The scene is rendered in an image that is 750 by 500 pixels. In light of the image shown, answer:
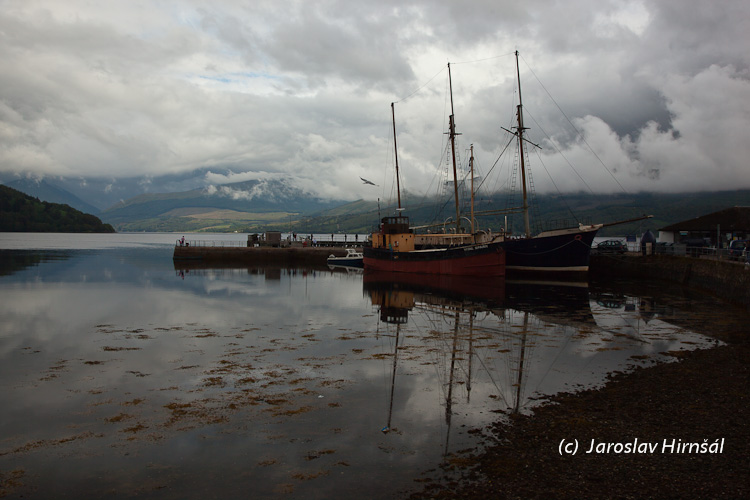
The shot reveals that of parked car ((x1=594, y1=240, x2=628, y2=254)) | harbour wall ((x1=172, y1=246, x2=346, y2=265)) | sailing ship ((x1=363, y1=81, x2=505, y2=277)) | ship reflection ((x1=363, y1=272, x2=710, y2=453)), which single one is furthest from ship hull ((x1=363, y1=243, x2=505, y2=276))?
harbour wall ((x1=172, y1=246, x2=346, y2=265))

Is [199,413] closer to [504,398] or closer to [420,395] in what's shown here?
[420,395]

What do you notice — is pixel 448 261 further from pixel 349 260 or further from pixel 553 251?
pixel 349 260

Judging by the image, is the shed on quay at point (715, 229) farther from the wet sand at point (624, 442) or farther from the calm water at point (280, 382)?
the wet sand at point (624, 442)

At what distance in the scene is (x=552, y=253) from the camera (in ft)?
167

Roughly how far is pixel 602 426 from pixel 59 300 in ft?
124

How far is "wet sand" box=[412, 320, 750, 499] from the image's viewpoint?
8.65 m

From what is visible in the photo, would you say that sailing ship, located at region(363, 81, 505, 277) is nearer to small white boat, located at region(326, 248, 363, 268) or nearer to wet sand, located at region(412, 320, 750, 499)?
small white boat, located at region(326, 248, 363, 268)

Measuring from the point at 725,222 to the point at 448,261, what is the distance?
29.6m

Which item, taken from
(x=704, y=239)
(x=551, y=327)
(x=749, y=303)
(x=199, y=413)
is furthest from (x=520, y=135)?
(x=199, y=413)

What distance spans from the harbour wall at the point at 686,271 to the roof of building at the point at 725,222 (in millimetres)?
7473

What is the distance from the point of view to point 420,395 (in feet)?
47.5

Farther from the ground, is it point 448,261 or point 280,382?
point 448,261

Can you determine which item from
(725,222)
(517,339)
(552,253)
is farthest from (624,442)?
(725,222)

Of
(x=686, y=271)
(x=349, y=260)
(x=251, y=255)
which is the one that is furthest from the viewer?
(x=251, y=255)
